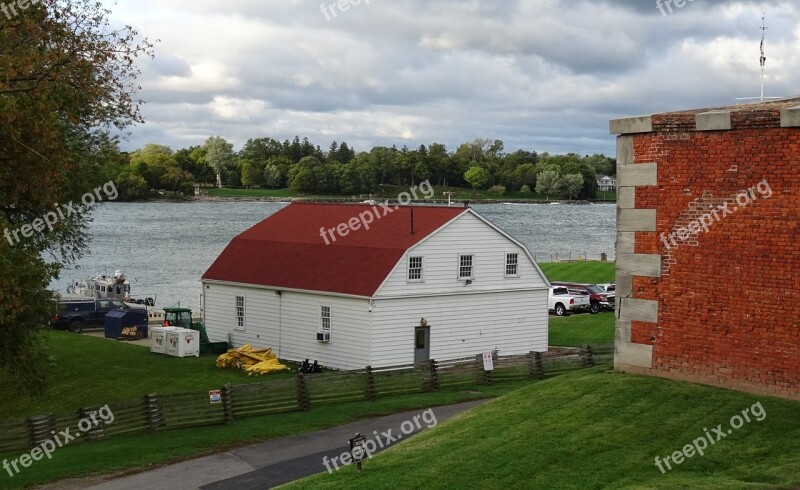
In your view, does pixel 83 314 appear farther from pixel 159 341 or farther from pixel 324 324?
pixel 324 324

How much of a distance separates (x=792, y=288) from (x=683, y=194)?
2.33 m

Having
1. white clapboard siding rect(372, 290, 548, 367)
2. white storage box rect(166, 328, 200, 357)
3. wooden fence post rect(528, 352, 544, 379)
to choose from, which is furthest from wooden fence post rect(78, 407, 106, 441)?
wooden fence post rect(528, 352, 544, 379)

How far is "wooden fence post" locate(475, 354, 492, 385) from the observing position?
109 feet

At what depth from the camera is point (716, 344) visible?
1581 centimetres

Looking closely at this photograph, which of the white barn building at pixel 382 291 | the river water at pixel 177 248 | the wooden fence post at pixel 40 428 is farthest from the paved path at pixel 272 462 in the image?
the river water at pixel 177 248

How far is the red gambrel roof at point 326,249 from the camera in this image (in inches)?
1486

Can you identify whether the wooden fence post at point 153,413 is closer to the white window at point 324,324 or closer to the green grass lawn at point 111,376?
the green grass lawn at point 111,376

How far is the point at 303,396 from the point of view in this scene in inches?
1154

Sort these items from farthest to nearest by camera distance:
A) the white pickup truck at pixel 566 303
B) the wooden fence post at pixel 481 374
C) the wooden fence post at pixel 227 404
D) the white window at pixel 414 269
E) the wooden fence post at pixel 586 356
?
1. the white pickup truck at pixel 566 303
2. the white window at pixel 414 269
3. the wooden fence post at pixel 586 356
4. the wooden fence post at pixel 481 374
5. the wooden fence post at pixel 227 404

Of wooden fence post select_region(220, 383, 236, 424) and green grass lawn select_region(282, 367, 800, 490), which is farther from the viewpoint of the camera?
wooden fence post select_region(220, 383, 236, 424)

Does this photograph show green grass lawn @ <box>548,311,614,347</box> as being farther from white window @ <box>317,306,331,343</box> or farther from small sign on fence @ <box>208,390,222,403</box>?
small sign on fence @ <box>208,390,222,403</box>

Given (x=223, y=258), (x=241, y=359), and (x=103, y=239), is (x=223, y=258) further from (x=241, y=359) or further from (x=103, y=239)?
(x=103, y=239)

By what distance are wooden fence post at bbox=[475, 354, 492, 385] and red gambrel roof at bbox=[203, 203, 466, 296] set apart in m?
5.06

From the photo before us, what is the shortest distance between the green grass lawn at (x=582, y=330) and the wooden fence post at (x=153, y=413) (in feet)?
72.1
